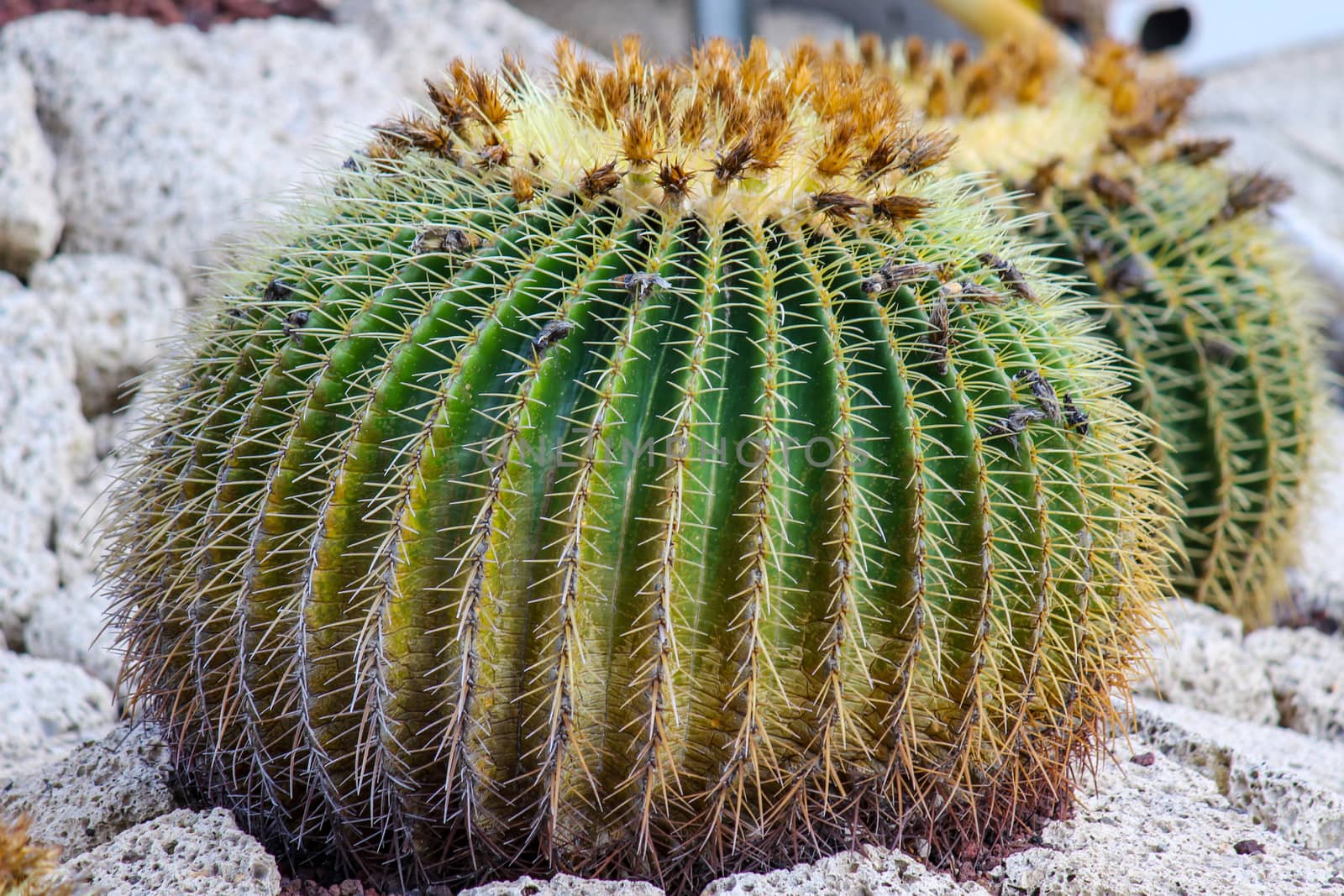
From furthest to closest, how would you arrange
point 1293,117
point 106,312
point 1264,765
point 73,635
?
point 1293,117, point 106,312, point 73,635, point 1264,765

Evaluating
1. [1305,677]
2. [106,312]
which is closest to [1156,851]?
[1305,677]

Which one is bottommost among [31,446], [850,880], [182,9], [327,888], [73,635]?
[73,635]

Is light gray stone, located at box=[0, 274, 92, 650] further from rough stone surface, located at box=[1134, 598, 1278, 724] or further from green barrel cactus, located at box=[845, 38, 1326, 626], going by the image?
rough stone surface, located at box=[1134, 598, 1278, 724]

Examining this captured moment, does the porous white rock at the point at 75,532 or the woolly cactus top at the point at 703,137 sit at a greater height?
the woolly cactus top at the point at 703,137

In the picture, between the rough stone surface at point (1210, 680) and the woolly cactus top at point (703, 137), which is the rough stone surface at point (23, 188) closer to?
the woolly cactus top at point (703, 137)

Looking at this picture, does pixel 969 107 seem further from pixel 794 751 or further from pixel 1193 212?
pixel 794 751

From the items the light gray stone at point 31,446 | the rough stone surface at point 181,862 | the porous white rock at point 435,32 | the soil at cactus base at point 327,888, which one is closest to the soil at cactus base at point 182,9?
the porous white rock at point 435,32

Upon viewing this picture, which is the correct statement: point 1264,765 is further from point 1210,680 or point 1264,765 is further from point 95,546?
point 95,546

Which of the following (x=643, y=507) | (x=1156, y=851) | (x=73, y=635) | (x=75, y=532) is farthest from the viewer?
(x=75, y=532)
